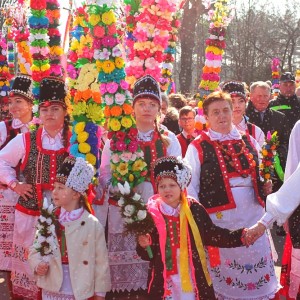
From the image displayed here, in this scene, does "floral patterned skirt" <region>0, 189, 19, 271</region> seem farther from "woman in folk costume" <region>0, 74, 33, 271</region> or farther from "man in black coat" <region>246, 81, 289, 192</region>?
"man in black coat" <region>246, 81, 289, 192</region>

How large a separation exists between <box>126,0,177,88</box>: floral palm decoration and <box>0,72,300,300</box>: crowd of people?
0.60 meters

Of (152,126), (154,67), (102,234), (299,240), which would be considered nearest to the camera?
(299,240)

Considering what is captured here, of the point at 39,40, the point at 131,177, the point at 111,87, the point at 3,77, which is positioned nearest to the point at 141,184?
the point at 131,177

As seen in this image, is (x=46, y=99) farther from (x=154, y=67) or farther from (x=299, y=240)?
(x=299, y=240)

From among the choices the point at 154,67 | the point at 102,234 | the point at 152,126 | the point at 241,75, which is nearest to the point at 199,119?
the point at 154,67

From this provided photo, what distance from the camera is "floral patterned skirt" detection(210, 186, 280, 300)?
475 cm

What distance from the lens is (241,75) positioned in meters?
33.3

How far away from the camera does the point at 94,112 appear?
A: 487 centimetres

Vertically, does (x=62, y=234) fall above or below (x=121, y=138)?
below

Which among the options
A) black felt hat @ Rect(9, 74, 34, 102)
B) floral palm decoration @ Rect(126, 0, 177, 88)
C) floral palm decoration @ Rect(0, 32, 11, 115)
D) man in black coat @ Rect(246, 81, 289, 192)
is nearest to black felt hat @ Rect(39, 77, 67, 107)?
floral palm decoration @ Rect(126, 0, 177, 88)

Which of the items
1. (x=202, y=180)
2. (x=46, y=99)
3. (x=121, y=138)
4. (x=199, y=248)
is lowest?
(x=199, y=248)

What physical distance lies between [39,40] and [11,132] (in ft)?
3.33

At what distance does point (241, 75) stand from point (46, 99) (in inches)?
1152

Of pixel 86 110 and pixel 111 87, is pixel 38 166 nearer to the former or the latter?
pixel 86 110
